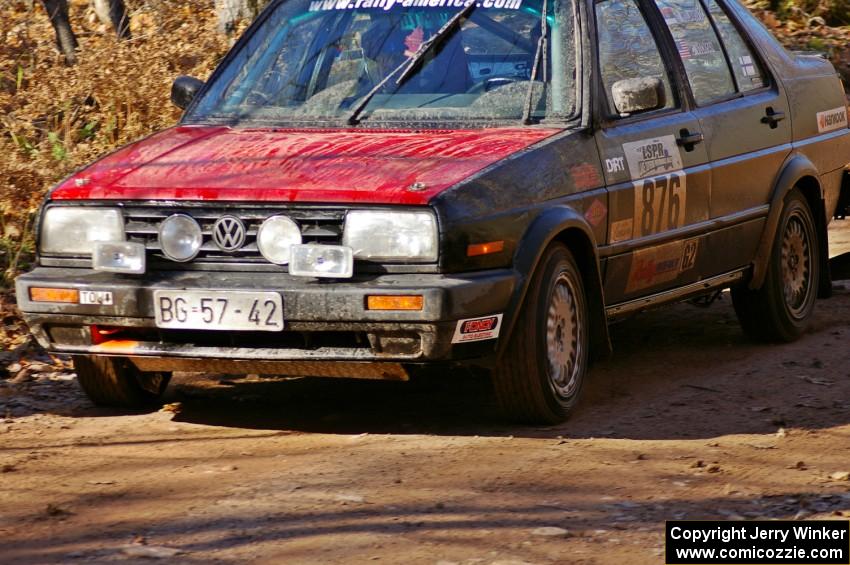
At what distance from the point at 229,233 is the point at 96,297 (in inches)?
21.1

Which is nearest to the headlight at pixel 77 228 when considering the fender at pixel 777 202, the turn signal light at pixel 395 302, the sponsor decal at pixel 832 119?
the turn signal light at pixel 395 302

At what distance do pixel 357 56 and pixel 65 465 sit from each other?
85.0 inches

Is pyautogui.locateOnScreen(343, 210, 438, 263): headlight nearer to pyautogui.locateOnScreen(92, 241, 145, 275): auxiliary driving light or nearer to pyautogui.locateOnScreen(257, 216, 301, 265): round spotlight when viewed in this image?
pyautogui.locateOnScreen(257, 216, 301, 265): round spotlight

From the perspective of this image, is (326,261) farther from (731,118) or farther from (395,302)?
(731,118)

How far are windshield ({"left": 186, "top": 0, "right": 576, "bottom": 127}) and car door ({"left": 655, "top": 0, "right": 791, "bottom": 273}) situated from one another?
951 millimetres

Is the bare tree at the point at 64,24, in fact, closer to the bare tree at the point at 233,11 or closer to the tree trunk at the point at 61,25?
the tree trunk at the point at 61,25

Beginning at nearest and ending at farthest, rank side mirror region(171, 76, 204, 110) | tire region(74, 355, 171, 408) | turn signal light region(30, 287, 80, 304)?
turn signal light region(30, 287, 80, 304), tire region(74, 355, 171, 408), side mirror region(171, 76, 204, 110)

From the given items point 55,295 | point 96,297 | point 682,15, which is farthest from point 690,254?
point 55,295

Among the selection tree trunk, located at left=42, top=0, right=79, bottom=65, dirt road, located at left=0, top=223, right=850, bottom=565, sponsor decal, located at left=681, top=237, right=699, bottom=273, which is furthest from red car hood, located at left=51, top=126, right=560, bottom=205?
tree trunk, located at left=42, top=0, right=79, bottom=65

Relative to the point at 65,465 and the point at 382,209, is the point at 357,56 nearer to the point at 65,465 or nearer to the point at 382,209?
the point at 382,209

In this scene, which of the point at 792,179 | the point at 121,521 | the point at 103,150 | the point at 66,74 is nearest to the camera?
the point at 121,521

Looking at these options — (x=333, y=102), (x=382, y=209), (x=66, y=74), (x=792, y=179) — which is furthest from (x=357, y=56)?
→ (x=66, y=74)

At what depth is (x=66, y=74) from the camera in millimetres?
9844

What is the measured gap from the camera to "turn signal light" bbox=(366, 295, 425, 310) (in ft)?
16.2
